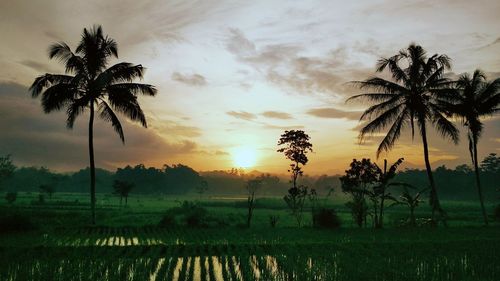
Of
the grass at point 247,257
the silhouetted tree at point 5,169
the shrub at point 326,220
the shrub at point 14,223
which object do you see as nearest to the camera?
the grass at point 247,257

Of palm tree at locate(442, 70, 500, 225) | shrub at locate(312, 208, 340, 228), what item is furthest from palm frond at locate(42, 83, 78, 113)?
palm tree at locate(442, 70, 500, 225)

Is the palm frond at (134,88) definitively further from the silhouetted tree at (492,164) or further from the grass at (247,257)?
the silhouetted tree at (492,164)

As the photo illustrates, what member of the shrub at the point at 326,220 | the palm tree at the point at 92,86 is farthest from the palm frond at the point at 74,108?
the shrub at the point at 326,220

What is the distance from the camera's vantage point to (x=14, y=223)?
21156 millimetres

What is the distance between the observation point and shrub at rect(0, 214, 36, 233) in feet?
68.7

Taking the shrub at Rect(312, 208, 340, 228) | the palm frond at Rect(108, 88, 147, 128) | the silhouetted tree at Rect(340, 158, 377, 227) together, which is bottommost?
the shrub at Rect(312, 208, 340, 228)

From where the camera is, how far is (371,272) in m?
11.4

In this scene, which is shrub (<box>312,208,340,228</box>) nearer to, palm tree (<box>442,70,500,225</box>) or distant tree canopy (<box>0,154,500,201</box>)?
→ palm tree (<box>442,70,500,225</box>)

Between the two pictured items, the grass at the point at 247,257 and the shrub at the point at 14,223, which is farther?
the shrub at the point at 14,223

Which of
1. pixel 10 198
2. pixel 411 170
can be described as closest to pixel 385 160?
pixel 10 198

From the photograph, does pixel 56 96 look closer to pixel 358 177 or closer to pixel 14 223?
pixel 14 223

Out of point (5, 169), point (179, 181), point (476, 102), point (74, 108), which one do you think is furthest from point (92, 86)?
point (179, 181)

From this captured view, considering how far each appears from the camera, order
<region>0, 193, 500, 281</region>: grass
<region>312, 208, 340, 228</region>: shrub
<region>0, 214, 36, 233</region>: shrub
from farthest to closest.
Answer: <region>312, 208, 340, 228</region>: shrub → <region>0, 214, 36, 233</region>: shrub → <region>0, 193, 500, 281</region>: grass

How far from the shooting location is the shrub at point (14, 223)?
20.9 m
